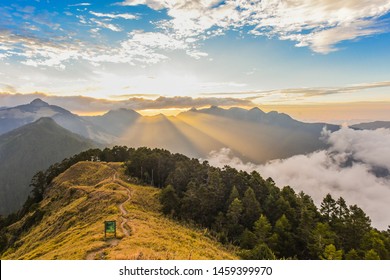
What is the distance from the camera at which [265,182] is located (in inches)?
3634

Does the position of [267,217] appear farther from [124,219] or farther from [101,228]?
[101,228]

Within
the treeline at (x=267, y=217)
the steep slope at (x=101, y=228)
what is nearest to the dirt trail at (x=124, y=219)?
the steep slope at (x=101, y=228)

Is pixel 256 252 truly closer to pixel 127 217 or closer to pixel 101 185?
pixel 127 217

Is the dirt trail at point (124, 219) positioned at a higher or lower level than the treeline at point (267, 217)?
higher

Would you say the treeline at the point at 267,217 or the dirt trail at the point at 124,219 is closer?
the dirt trail at the point at 124,219

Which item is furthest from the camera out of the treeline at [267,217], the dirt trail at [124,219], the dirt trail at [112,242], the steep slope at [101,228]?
the treeline at [267,217]

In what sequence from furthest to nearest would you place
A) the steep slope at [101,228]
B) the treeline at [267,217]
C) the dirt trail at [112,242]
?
the treeline at [267,217]
the steep slope at [101,228]
the dirt trail at [112,242]

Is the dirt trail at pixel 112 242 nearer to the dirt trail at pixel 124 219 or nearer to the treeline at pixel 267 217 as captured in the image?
the dirt trail at pixel 124 219

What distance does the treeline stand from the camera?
6206 cm

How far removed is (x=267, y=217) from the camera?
254 feet

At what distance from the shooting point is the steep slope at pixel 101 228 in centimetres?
3138

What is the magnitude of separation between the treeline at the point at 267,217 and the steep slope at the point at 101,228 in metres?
9.16
